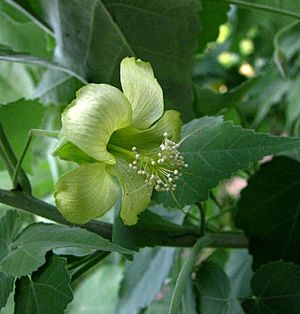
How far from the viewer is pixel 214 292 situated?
1.66 feet

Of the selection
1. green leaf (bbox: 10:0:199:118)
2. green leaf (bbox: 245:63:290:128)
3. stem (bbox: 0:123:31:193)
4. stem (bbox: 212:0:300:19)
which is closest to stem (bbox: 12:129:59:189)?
stem (bbox: 0:123:31:193)

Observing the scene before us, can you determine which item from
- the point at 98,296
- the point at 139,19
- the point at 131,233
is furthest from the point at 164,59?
the point at 98,296

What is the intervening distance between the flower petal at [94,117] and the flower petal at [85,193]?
0.01 meters

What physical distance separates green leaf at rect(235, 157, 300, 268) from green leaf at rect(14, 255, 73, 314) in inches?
7.6

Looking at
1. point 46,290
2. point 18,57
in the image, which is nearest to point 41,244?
point 46,290

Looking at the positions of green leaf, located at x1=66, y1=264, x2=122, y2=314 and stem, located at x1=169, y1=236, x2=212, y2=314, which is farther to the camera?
green leaf, located at x1=66, y1=264, x2=122, y2=314

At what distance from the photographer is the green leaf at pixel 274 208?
556 millimetres

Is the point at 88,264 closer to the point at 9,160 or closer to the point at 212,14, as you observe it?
the point at 9,160

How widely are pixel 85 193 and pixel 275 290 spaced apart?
17cm

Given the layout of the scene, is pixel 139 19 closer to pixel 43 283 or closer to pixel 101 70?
pixel 101 70

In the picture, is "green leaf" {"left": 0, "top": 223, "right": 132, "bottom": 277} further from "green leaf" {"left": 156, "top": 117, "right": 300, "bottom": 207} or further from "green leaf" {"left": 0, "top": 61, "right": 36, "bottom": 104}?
"green leaf" {"left": 0, "top": 61, "right": 36, "bottom": 104}

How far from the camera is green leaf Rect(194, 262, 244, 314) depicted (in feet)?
1.61

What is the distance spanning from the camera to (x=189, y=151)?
1.51 feet

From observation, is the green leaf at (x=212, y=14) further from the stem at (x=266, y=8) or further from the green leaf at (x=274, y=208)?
the green leaf at (x=274, y=208)
